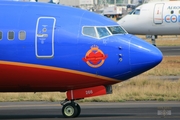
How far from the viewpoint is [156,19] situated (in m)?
44.3

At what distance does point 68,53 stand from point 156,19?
29115 millimetres

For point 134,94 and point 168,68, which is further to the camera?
point 168,68

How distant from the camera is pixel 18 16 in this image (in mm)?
16219

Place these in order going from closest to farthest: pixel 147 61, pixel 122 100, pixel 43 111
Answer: pixel 147 61
pixel 43 111
pixel 122 100

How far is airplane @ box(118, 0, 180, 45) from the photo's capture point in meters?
44.0

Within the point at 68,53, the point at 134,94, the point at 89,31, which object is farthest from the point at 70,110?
the point at 134,94

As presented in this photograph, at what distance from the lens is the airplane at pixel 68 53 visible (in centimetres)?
1572

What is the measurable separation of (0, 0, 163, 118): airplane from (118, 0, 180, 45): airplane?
92.3ft

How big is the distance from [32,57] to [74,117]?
6.37ft

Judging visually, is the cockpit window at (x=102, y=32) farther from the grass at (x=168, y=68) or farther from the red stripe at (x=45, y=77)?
the grass at (x=168, y=68)

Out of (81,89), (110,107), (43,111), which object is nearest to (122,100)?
(110,107)

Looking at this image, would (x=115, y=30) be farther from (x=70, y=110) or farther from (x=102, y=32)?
(x=70, y=110)

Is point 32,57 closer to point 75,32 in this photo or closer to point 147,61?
point 75,32

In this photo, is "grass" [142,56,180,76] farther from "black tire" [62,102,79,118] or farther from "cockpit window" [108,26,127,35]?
"black tire" [62,102,79,118]
